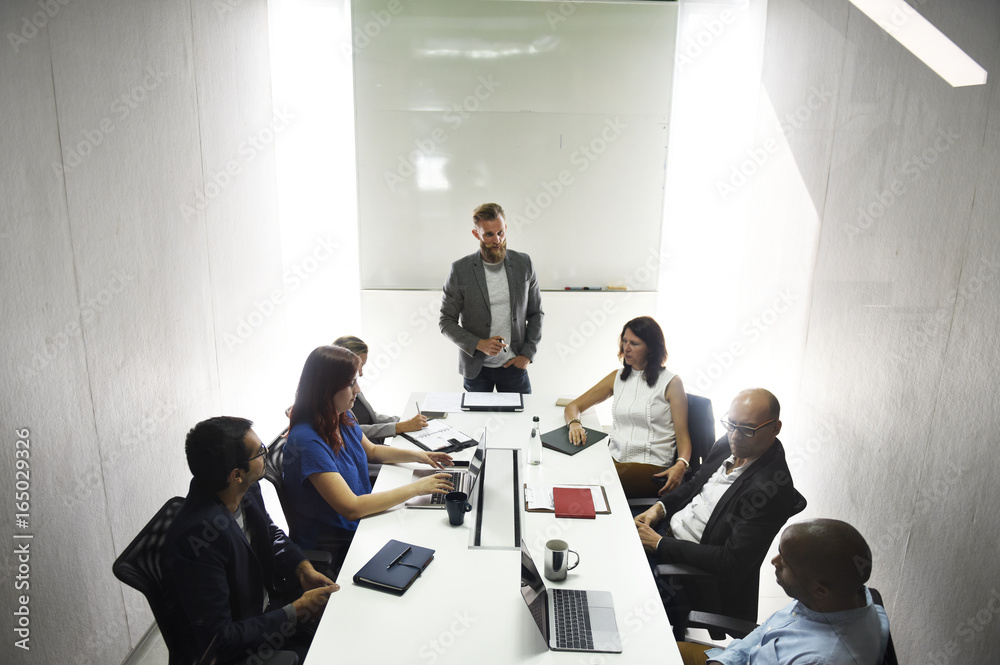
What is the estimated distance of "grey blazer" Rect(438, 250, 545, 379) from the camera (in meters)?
3.87

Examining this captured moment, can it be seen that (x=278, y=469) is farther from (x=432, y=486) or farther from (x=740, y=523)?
(x=740, y=523)

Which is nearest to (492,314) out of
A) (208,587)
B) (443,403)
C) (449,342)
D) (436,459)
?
(443,403)

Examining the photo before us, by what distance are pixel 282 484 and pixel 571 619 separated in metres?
Result: 1.21

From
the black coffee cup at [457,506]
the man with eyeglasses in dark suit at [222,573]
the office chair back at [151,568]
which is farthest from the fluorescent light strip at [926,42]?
the office chair back at [151,568]

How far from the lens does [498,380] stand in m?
3.99

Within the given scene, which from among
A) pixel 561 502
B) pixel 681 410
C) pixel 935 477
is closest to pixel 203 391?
pixel 561 502

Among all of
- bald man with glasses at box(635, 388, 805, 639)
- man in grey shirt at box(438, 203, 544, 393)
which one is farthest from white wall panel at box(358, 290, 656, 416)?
bald man with glasses at box(635, 388, 805, 639)

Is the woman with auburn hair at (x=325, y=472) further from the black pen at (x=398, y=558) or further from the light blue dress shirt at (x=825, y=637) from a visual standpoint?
the light blue dress shirt at (x=825, y=637)

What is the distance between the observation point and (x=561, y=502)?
95.9 inches

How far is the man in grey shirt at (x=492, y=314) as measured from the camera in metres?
3.85

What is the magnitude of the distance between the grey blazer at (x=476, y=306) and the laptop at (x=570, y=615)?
213 centimetres

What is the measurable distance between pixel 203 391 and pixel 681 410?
265cm

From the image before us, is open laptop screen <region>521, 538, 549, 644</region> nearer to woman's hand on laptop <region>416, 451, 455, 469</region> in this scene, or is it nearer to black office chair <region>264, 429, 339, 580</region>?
black office chair <region>264, 429, 339, 580</region>

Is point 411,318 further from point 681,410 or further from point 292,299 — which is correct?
point 681,410
